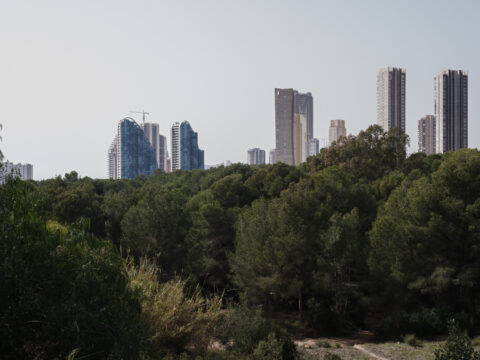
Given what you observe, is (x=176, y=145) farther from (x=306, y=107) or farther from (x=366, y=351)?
(x=366, y=351)

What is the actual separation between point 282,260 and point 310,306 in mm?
2604

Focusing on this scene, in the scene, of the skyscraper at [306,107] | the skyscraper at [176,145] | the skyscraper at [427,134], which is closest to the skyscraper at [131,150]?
the skyscraper at [176,145]

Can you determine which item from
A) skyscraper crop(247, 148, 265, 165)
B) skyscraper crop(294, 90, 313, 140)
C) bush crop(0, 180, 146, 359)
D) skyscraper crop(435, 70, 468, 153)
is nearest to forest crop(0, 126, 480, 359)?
bush crop(0, 180, 146, 359)

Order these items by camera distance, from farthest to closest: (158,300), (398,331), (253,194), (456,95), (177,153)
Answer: (177,153), (456,95), (253,194), (398,331), (158,300)

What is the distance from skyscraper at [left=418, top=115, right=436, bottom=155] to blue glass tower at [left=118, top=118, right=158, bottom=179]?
162ft

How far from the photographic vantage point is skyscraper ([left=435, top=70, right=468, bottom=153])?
2255 inches

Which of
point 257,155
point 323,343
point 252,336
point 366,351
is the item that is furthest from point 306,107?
point 252,336

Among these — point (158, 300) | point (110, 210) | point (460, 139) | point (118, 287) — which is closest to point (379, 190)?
point (110, 210)

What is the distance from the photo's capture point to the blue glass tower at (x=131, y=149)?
91.9 m

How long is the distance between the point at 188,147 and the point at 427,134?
153ft

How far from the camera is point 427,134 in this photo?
73.4 metres

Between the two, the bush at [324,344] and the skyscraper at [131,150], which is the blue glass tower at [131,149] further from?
the bush at [324,344]

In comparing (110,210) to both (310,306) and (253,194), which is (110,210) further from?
(310,306)

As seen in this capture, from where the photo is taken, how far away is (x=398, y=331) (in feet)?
63.9
